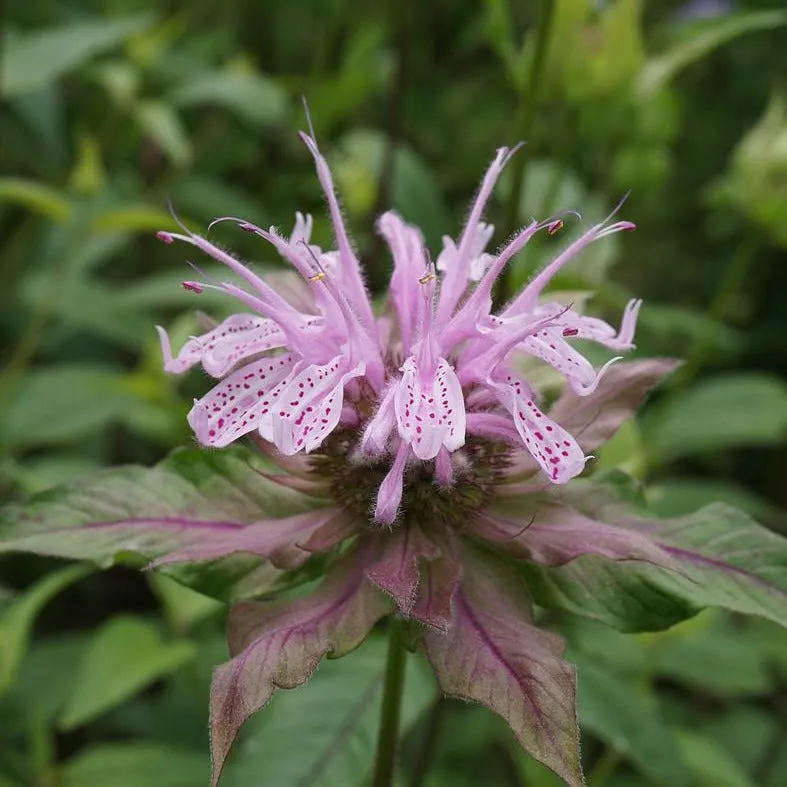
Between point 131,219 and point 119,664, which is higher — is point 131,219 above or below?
above

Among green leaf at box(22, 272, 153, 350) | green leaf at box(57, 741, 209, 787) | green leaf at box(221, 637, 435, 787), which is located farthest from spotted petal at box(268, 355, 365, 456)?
green leaf at box(22, 272, 153, 350)

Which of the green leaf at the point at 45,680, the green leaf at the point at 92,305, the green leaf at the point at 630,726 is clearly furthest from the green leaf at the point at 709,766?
the green leaf at the point at 92,305

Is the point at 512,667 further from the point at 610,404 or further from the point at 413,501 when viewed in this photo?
the point at 610,404

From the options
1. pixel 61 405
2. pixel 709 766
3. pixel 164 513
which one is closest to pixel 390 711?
pixel 164 513

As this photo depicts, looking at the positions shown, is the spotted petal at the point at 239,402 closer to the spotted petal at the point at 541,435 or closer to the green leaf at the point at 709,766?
the spotted petal at the point at 541,435

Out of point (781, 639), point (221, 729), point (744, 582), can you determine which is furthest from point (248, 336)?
point (781, 639)

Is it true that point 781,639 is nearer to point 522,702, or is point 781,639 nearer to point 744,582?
point 744,582
